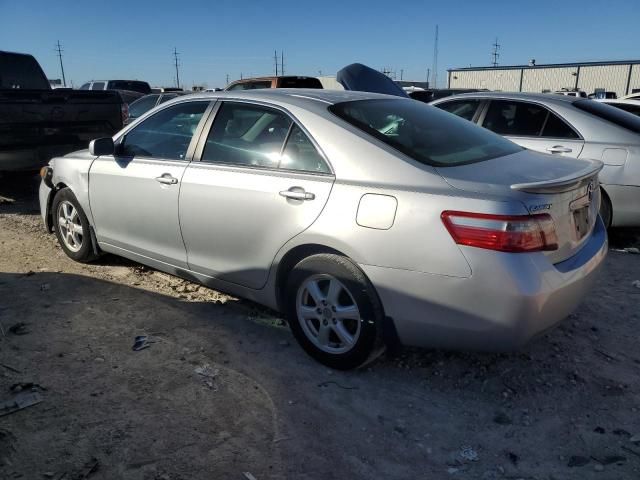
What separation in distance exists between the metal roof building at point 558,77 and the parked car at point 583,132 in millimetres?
42660

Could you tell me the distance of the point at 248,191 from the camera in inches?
134

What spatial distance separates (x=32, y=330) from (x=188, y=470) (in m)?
1.92

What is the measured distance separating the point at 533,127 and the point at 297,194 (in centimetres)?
394

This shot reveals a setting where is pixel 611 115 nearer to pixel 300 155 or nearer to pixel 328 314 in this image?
pixel 300 155

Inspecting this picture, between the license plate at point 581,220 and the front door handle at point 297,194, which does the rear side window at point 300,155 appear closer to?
the front door handle at point 297,194

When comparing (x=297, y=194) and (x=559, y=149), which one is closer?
(x=297, y=194)

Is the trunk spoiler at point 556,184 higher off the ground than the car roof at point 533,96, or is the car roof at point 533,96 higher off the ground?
the car roof at point 533,96

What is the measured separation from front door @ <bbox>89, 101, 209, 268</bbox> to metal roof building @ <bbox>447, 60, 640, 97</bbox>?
45784 mm

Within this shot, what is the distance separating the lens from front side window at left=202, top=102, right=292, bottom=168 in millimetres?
3455

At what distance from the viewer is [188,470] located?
7.94 ft

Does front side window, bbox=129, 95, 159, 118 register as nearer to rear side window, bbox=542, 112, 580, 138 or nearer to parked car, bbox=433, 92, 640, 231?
parked car, bbox=433, 92, 640, 231

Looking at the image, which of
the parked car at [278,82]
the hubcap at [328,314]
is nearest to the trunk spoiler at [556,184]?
the hubcap at [328,314]

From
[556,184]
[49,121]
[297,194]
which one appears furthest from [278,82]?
[556,184]

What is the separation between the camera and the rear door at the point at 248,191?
3.20 m
